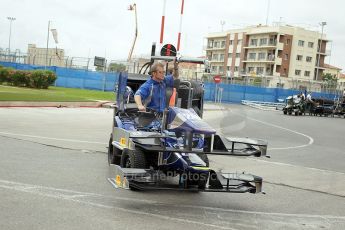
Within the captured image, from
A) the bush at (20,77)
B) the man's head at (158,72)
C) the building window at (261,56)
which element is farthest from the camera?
the building window at (261,56)

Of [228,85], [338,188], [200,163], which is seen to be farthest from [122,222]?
[228,85]

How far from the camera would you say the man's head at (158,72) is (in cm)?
805

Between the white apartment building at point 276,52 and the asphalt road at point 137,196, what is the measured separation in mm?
81359

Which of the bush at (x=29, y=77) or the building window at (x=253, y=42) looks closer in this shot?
the bush at (x=29, y=77)

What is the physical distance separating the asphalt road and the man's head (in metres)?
1.81

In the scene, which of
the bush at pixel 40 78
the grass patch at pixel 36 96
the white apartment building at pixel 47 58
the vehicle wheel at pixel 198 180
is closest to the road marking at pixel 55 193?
the vehicle wheel at pixel 198 180

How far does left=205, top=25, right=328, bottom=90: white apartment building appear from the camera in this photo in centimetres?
9612

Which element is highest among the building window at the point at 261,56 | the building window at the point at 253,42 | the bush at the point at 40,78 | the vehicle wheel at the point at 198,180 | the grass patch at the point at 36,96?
the building window at the point at 253,42

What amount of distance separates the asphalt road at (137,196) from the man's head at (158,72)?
1807 mm

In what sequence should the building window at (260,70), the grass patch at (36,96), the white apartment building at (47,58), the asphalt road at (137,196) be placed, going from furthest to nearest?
the building window at (260,70) < the white apartment building at (47,58) < the grass patch at (36,96) < the asphalt road at (137,196)

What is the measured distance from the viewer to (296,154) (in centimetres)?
1311

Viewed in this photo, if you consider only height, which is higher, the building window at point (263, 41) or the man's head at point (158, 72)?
the building window at point (263, 41)

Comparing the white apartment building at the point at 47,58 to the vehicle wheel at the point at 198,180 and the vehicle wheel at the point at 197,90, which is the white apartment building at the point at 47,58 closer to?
the vehicle wheel at the point at 197,90

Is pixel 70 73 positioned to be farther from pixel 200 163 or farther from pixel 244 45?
pixel 244 45
